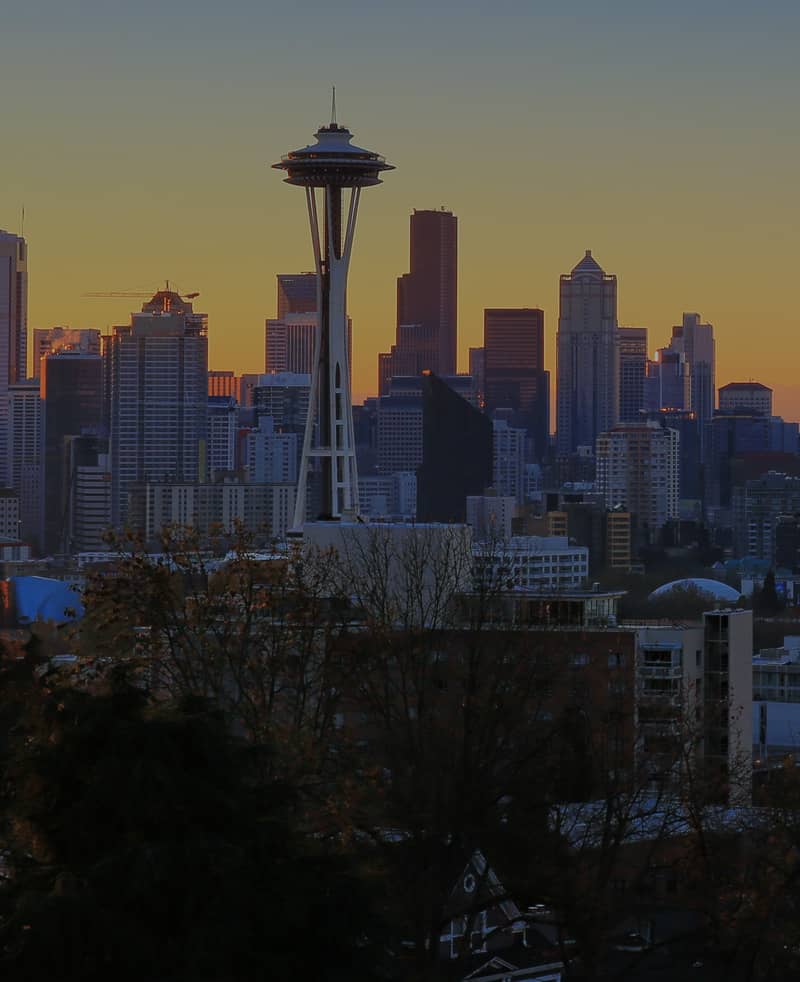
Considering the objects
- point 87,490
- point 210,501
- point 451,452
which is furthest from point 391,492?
point 210,501

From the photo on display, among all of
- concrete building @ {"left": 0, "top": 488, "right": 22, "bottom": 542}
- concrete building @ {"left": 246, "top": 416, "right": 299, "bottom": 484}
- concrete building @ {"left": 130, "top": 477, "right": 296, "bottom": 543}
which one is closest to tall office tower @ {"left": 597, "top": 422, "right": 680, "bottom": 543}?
concrete building @ {"left": 246, "top": 416, "right": 299, "bottom": 484}

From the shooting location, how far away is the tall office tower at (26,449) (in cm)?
16388

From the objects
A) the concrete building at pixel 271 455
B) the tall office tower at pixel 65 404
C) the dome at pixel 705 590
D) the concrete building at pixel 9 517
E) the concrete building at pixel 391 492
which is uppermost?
the tall office tower at pixel 65 404

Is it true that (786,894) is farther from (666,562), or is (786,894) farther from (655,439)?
(655,439)

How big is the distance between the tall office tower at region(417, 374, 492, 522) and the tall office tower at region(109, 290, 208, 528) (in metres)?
14.8

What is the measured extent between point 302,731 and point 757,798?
6498mm

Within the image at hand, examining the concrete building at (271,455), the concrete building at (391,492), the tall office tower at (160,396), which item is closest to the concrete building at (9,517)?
the tall office tower at (160,396)

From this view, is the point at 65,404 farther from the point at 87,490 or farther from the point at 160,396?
the point at 87,490

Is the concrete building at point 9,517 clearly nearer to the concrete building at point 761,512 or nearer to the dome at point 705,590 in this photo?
the concrete building at point 761,512

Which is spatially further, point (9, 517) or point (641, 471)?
point (641, 471)

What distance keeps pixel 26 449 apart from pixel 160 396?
76.1 ft

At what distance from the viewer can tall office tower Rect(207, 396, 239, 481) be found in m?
164

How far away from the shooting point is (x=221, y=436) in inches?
6639

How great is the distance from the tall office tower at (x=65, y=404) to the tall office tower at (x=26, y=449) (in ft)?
3.57
